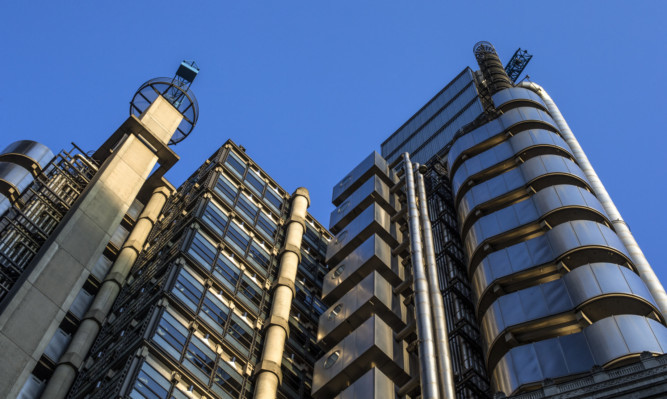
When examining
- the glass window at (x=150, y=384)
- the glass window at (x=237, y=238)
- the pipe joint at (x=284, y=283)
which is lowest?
the glass window at (x=150, y=384)

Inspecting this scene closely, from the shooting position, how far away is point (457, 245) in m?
56.7

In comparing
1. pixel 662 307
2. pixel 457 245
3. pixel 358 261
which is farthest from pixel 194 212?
pixel 662 307

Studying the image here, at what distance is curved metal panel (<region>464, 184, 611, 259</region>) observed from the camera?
4941cm

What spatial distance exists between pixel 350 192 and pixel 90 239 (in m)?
24.3

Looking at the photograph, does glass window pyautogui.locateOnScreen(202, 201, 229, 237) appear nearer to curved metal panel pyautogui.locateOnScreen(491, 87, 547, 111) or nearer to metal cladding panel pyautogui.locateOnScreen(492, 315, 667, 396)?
metal cladding panel pyautogui.locateOnScreen(492, 315, 667, 396)

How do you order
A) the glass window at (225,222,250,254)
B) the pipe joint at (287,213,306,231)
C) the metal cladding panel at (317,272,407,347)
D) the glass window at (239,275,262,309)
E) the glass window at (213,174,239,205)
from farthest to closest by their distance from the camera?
the pipe joint at (287,213,306,231) < the glass window at (213,174,239,205) < the glass window at (225,222,250,254) < the glass window at (239,275,262,309) < the metal cladding panel at (317,272,407,347)

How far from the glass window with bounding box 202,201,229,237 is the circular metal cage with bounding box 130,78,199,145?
14362mm

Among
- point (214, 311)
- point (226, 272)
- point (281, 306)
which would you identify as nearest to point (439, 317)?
point (281, 306)

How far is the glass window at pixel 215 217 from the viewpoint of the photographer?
180ft

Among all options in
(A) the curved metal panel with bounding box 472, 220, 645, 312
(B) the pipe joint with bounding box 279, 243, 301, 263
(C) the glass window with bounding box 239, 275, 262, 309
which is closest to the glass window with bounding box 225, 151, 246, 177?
(B) the pipe joint with bounding box 279, 243, 301, 263

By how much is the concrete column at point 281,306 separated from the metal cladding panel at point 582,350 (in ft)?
45.0

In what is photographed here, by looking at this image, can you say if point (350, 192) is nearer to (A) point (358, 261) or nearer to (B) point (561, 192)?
(A) point (358, 261)

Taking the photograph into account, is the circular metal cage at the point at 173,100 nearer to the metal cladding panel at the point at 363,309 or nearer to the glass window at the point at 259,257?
the glass window at the point at 259,257

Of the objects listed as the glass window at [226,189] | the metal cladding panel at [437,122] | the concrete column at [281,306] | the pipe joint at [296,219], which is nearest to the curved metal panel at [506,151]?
the pipe joint at [296,219]
